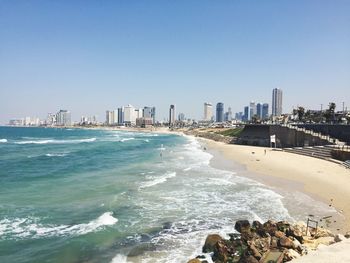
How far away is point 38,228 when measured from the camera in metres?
19.5

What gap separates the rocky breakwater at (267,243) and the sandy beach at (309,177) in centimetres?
338

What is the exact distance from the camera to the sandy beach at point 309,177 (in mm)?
24866

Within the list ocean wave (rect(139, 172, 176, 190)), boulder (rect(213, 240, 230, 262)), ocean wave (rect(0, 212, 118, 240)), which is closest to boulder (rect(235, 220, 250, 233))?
boulder (rect(213, 240, 230, 262))

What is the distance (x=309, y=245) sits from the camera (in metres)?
15.3

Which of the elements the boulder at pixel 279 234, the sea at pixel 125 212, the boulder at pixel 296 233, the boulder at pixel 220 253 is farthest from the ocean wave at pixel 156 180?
the boulder at pixel 296 233

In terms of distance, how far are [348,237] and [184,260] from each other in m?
6.65

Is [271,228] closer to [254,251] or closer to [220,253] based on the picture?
[254,251]

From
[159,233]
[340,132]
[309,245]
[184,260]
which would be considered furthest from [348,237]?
[340,132]

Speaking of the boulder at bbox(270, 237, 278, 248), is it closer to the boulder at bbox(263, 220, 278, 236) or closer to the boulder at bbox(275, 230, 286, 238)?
the boulder at bbox(275, 230, 286, 238)

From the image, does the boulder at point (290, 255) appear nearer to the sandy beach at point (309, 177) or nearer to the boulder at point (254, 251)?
the boulder at point (254, 251)

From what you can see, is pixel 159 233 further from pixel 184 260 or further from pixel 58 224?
pixel 58 224

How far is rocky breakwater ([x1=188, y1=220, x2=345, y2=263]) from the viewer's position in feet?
45.6

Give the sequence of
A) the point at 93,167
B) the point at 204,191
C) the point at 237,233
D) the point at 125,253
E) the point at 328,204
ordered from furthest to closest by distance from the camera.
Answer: the point at 93,167, the point at 204,191, the point at 328,204, the point at 237,233, the point at 125,253

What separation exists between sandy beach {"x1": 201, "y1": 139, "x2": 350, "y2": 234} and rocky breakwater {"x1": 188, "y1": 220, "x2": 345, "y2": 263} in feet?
11.1
